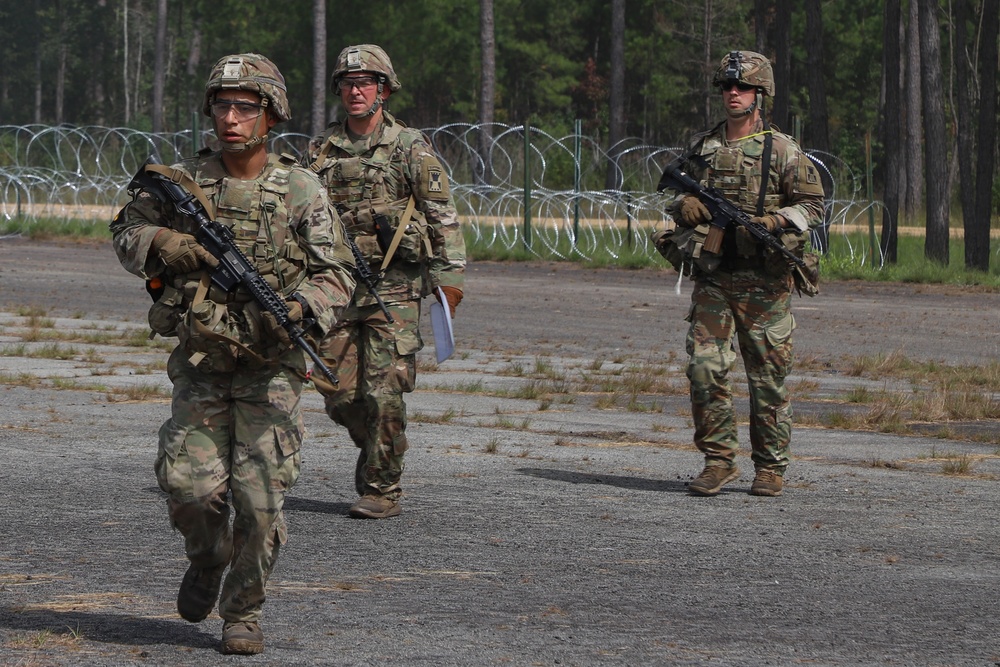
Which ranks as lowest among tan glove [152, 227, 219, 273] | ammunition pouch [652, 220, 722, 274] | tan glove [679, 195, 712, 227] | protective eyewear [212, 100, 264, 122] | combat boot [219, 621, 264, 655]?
combat boot [219, 621, 264, 655]

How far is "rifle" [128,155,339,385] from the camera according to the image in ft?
15.9

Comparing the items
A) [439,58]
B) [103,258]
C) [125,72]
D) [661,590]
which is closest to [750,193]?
[661,590]

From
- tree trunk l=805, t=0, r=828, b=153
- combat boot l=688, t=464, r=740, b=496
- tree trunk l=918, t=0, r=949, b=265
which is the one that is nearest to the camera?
combat boot l=688, t=464, r=740, b=496

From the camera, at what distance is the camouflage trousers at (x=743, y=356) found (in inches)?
311

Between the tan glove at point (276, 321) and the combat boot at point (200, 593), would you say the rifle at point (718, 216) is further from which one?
the combat boot at point (200, 593)

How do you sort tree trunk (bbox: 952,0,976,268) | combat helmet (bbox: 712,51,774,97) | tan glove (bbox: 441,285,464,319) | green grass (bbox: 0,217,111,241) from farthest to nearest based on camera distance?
green grass (bbox: 0,217,111,241) < tree trunk (bbox: 952,0,976,268) < combat helmet (bbox: 712,51,774,97) < tan glove (bbox: 441,285,464,319)

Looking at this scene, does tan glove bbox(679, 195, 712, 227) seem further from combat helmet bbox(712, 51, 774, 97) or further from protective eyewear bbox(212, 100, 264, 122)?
protective eyewear bbox(212, 100, 264, 122)

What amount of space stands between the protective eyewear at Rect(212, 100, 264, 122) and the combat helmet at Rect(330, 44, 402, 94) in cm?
212

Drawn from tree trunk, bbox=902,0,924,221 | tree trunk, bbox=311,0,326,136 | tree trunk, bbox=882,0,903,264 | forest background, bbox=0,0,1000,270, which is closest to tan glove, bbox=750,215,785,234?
tree trunk, bbox=882,0,903,264

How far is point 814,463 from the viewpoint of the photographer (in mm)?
9078

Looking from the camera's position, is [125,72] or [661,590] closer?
[661,590]

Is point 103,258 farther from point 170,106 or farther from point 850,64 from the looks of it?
point 170,106

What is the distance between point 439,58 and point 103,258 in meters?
38.4

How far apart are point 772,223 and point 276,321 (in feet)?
11.7
